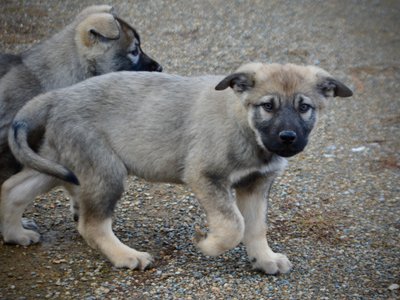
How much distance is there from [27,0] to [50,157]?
6961 mm

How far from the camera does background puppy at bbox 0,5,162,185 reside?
5.13 meters

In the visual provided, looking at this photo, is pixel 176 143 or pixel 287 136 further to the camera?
pixel 176 143

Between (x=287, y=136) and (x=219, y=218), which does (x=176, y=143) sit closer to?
(x=219, y=218)

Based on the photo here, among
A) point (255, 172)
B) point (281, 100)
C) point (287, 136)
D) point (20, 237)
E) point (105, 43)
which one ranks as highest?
point (281, 100)

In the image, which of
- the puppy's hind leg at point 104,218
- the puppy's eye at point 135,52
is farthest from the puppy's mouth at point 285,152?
the puppy's eye at point 135,52

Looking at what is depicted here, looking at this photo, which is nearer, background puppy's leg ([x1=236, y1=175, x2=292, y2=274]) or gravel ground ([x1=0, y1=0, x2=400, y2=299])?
gravel ground ([x1=0, y1=0, x2=400, y2=299])

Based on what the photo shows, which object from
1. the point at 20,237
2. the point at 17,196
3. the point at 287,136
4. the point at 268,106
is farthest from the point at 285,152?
the point at 20,237

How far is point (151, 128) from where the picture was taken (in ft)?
14.7

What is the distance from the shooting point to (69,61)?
5660 millimetres

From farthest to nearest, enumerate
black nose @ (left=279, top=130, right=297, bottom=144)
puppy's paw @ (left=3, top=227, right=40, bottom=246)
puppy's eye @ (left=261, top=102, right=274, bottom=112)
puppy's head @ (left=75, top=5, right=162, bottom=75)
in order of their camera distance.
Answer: puppy's head @ (left=75, top=5, right=162, bottom=75) → puppy's paw @ (left=3, top=227, right=40, bottom=246) → puppy's eye @ (left=261, top=102, right=274, bottom=112) → black nose @ (left=279, top=130, right=297, bottom=144)

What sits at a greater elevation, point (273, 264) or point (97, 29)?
point (97, 29)

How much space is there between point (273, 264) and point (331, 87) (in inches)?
49.9

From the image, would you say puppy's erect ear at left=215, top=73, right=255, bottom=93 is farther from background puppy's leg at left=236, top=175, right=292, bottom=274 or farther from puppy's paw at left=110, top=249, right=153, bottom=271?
puppy's paw at left=110, top=249, right=153, bottom=271

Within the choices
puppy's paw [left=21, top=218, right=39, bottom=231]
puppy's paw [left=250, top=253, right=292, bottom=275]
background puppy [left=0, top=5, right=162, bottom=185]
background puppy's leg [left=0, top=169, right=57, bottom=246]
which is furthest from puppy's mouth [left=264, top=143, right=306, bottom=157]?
background puppy [left=0, top=5, right=162, bottom=185]
